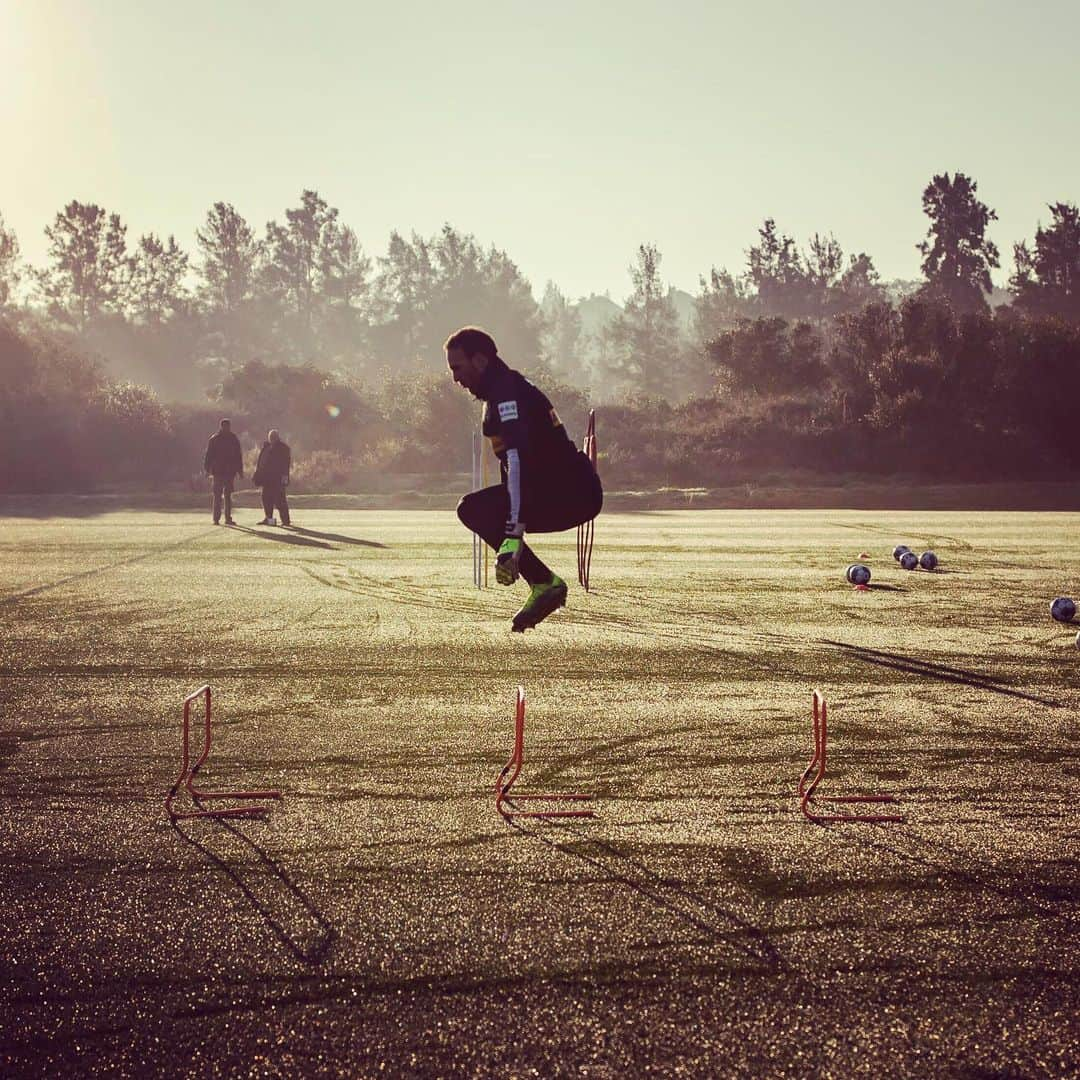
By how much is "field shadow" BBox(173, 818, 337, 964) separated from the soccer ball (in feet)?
31.0

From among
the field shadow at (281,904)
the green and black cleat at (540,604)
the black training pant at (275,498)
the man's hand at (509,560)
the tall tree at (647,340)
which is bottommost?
the field shadow at (281,904)

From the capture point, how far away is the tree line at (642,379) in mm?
41000

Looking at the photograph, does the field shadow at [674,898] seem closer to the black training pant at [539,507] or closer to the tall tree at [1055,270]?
the black training pant at [539,507]

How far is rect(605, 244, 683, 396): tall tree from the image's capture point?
314 ft

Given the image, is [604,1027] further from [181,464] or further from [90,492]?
[181,464]

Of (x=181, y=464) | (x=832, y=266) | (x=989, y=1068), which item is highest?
(x=832, y=266)

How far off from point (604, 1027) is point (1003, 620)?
9.62 m

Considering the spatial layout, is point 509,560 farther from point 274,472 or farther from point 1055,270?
point 1055,270

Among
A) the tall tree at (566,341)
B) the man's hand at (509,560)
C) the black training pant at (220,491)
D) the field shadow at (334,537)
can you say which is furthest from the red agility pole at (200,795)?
the tall tree at (566,341)

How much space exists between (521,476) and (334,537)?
15.9 m

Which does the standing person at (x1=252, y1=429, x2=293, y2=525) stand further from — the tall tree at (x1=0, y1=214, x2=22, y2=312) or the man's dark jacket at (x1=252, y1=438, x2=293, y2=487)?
the tall tree at (x1=0, y1=214, x2=22, y2=312)

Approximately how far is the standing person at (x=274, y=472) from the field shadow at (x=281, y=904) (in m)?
19.7

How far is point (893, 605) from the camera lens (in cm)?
1285

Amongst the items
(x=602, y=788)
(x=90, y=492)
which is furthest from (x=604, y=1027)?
(x=90, y=492)
